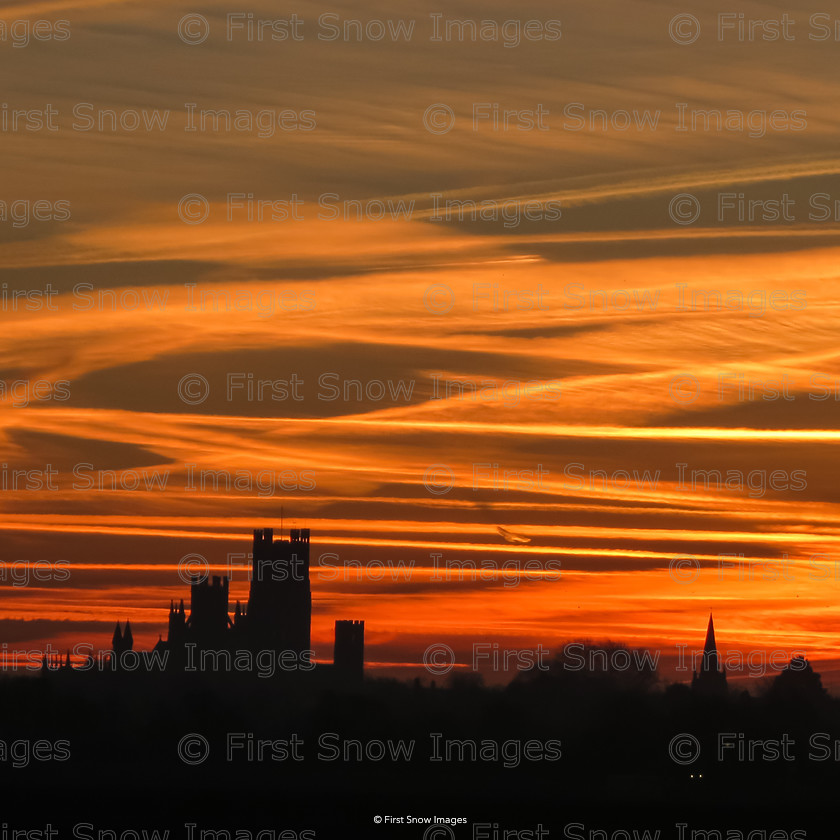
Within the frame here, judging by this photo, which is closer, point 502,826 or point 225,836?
point 225,836

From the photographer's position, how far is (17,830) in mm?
145000

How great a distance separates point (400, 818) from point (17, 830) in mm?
47917

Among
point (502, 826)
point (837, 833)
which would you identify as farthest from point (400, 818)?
point (837, 833)

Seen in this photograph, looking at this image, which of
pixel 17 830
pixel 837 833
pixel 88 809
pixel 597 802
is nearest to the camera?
pixel 17 830

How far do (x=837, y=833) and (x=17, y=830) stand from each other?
75.0 metres

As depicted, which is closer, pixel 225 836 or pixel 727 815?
pixel 225 836

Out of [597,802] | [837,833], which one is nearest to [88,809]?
[597,802]

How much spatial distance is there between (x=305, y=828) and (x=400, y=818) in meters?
19.5

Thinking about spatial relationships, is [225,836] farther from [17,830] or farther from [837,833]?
[837,833]

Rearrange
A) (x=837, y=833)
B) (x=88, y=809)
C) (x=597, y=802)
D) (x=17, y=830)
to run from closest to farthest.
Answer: (x=17, y=830)
(x=837, y=833)
(x=88, y=809)
(x=597, y=802)

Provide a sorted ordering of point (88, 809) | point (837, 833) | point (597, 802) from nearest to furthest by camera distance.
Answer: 1. point (837, 833)
2. point (88, 809)
3. point (597, 802)

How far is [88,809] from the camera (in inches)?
6983

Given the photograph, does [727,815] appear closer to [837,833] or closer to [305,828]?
[837,833]

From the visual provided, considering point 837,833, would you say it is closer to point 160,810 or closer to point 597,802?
point 597,802
